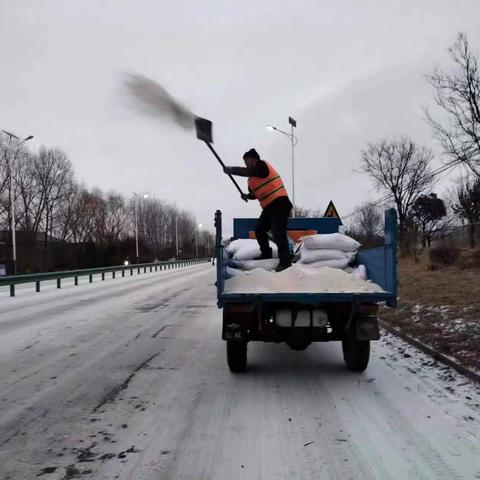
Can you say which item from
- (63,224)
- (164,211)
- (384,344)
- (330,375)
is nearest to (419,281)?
(384,344)

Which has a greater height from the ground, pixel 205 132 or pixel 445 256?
pixel 205 132

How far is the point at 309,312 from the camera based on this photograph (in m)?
6.13

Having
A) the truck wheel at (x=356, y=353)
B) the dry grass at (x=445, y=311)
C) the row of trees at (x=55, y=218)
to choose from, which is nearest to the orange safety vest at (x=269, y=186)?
the truck wheel at (x=356, y=353)

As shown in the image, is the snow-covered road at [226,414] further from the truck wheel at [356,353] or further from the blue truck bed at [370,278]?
the blue truck bed at [370,278]

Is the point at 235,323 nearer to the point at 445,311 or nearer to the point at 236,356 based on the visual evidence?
the point at 236,356

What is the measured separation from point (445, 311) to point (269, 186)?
5.29 meters

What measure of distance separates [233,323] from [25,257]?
54.2 meters

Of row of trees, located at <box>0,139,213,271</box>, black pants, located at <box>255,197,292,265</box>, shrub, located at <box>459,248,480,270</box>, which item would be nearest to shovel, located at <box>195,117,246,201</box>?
black pants, located at <box>255,197,292,265</box>

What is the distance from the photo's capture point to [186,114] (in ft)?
24.7

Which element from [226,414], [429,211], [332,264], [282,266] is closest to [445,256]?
[332,264]

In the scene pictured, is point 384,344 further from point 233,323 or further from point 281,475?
point 281,475

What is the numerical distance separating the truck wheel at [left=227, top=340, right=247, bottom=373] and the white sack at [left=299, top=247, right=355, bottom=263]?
148 cm

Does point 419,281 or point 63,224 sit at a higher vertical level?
point 63,224

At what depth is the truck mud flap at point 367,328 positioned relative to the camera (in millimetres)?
6045
